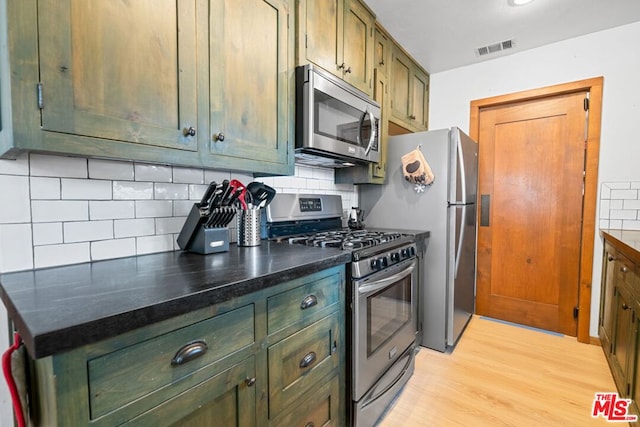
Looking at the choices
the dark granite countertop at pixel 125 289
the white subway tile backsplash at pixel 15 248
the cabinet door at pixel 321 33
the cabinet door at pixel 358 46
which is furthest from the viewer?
the cabinet door at pixel 358 46

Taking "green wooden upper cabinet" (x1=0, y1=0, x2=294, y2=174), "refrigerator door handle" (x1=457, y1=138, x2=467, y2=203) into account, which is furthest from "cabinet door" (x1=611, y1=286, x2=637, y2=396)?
"green wooden upper cabinet" (x1=0, y1=0, x2=294, y2=174)

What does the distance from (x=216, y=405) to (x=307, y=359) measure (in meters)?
0.39

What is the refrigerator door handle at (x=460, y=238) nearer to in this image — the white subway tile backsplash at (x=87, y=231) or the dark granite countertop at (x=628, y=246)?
the dark granite countertop at (x=628, y=246)

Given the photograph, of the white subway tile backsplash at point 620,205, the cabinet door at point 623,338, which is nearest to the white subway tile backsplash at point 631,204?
the white subway tile backsplash at point 620,205

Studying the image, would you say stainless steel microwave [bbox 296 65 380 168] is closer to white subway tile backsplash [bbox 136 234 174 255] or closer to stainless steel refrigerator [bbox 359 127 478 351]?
stainless steel refrigerator [bbox 359 127 478 351]

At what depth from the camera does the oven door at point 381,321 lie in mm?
1381

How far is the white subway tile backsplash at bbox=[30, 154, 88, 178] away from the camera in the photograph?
1.00 meters

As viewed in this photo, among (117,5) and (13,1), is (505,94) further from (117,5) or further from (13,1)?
(13,1)

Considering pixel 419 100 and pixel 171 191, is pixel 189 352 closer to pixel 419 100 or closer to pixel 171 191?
pixel 171 191

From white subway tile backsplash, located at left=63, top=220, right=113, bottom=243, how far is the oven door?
1.05m

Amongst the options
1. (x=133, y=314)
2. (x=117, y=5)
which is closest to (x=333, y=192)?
(x=117, y=5)

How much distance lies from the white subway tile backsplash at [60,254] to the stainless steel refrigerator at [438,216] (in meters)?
2.03

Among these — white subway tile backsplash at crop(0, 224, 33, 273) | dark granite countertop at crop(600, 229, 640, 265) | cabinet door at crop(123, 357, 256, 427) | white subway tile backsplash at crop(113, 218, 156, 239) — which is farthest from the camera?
dark granite countertop at crop(600, 229, 640, 265)

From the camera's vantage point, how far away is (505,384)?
1.90m
